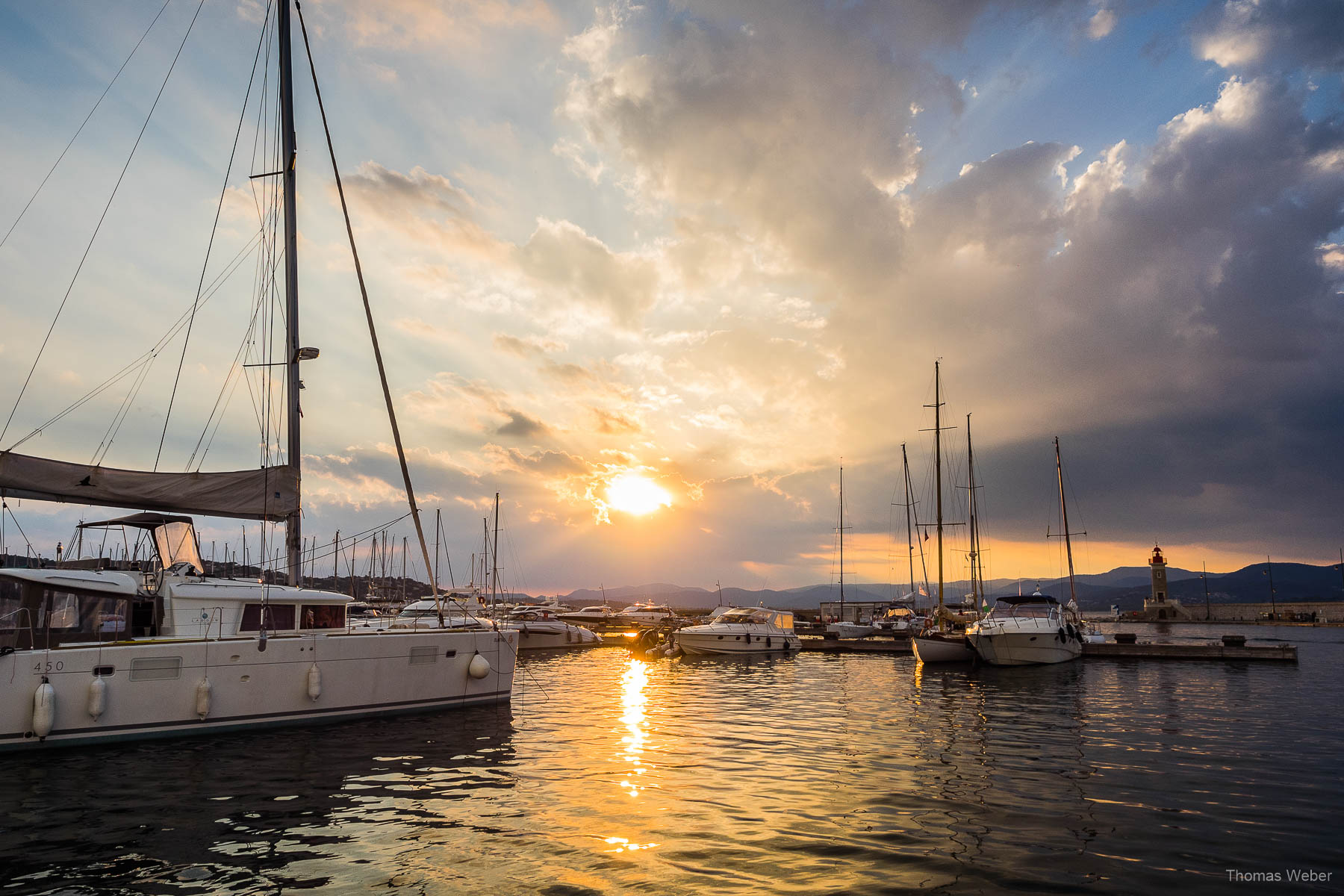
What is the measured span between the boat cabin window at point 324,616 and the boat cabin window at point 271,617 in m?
0.32

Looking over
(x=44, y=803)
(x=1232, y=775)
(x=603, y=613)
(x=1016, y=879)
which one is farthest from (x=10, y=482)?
(x=603, y=613)

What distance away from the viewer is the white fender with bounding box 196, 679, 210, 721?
51.0 ft

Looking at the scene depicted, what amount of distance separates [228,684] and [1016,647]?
34409 millimetres

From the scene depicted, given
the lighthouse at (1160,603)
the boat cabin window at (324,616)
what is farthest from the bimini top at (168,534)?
the lighthouse at (1160,603)

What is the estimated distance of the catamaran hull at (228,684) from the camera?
1409 centimetres

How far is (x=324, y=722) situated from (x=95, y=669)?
193 inches

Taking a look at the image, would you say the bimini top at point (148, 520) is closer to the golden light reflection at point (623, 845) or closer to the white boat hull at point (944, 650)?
the golden light reflection at point (623, 845)

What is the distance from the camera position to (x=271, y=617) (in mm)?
17812

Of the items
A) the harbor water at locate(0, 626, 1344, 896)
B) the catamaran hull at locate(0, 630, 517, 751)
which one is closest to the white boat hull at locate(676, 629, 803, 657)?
the harbor water at locate(0, 626, 1344, 896)

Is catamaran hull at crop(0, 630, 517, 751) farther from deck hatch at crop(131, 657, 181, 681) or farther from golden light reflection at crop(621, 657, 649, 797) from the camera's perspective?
golden light reflection at crop(621, 657, 649, 797)

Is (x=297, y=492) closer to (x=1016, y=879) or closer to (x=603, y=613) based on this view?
(x=1016, y=879)

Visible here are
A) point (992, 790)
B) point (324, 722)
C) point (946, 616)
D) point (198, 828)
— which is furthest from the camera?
point (946, 616)

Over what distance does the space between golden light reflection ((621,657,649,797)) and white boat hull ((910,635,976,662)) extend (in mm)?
15284

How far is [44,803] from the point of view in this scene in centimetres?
1099
